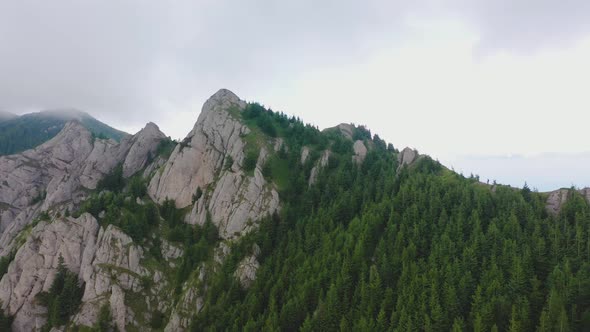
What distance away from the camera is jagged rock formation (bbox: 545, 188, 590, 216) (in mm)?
102500

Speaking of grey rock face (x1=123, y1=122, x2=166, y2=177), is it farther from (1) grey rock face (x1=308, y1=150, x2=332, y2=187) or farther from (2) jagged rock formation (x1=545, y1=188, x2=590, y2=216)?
(2) jagged rock formation (x1=545, y1=188, x2=590, y2=216)

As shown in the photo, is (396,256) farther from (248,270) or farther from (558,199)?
(558,199)

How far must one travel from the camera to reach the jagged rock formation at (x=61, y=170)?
546ft

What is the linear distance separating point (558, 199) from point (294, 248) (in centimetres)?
8214

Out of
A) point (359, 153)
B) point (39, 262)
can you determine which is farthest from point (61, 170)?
point (359, 153)

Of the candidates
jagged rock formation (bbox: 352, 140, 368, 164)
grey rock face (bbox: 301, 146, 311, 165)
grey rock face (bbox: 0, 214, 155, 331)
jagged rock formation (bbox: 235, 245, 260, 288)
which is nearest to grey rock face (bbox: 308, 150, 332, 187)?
grey rock face (bbox: 301, 146, 311, 165)

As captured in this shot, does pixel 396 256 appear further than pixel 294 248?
No

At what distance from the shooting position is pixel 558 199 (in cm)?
10450

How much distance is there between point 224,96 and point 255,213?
3360 inches

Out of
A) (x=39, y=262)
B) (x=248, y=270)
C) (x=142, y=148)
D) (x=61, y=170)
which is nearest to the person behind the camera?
(x=248, y=270)

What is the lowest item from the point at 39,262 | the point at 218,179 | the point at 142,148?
the point at 39,262

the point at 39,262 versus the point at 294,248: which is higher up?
the point at 294,248

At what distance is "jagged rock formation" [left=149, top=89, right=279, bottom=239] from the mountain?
1.89 ft

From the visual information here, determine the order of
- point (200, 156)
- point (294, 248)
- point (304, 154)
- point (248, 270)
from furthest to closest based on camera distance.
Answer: point (304, 154)
point (200, 156)
point (294, 248)
point (248, 270)
